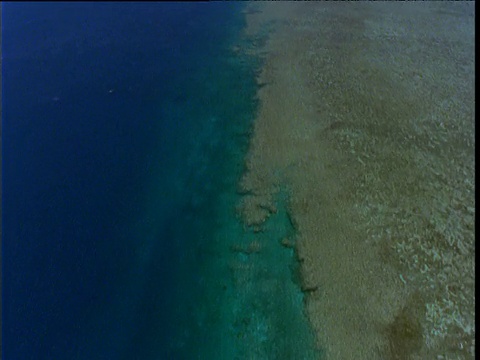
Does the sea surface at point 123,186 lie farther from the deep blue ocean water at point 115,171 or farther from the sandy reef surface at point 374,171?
the sandy reef surface at point 374,171

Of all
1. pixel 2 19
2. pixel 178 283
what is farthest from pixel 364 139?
pixel 2 19

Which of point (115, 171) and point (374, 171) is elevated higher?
point (374, 171)

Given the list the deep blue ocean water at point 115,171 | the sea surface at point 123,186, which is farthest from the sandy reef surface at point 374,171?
the deep blue ocean water at point 115,171

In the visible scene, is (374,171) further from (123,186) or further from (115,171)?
(115,171)

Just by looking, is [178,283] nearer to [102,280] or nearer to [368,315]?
[102,280]

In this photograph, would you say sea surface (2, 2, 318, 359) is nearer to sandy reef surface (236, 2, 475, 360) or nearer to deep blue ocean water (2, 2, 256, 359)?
deep blue ocean water (2, 2, 256, 359)

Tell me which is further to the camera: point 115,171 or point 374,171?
point 115,171

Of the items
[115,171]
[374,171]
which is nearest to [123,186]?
[115,171]
